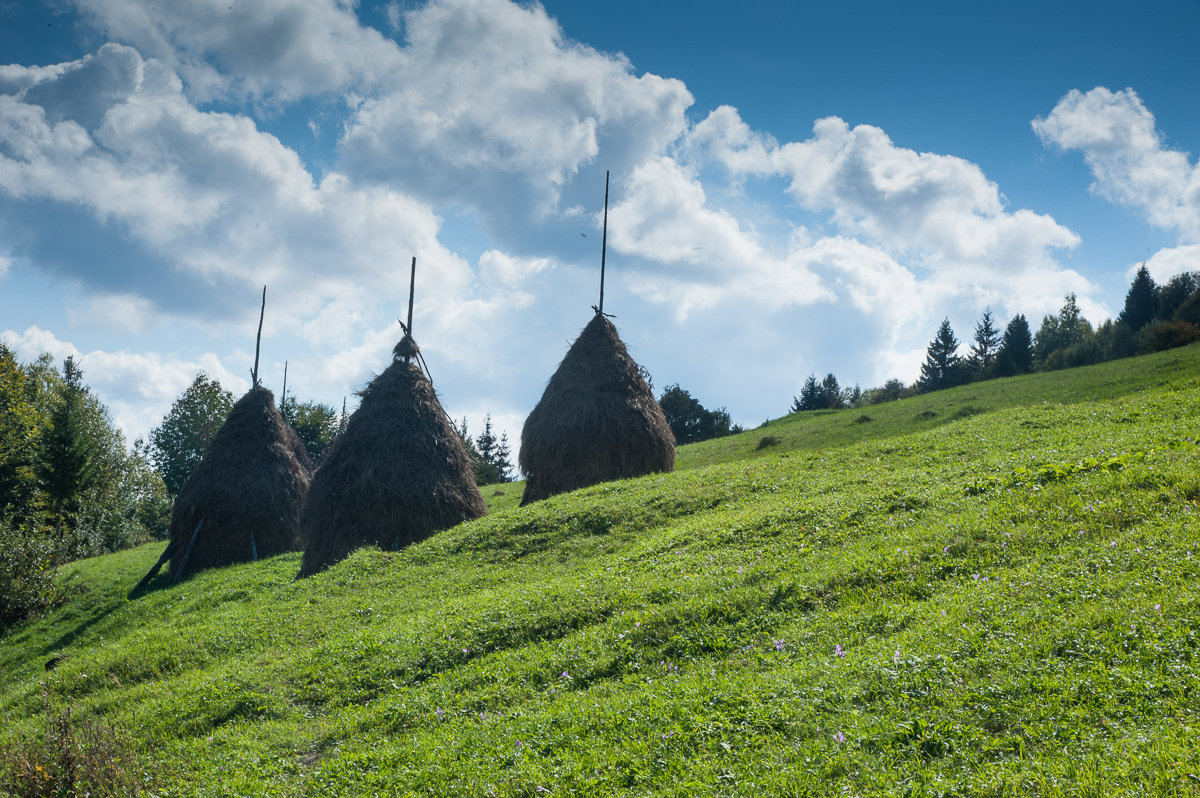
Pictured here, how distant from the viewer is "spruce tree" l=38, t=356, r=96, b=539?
32.3 m

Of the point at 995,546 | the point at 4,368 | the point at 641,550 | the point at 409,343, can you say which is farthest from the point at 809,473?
the point at 4,368

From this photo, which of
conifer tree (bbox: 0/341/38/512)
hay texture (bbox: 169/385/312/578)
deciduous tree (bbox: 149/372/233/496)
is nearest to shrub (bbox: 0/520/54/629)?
→ hay texture (bbox: 169/385/312/578)

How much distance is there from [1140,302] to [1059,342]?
40.6 ft

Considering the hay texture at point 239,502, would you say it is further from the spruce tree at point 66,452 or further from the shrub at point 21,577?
the spruce tree at point 66,452

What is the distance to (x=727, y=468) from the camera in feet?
57.1

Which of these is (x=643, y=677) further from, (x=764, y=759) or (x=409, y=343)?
(x=409, y=343)

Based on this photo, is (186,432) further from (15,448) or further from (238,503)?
(238,503)

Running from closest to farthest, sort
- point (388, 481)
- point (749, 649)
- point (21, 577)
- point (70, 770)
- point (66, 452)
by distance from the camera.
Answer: point (70, 770) < point (749, 649) < point (388, 481) < point (21, 577) < point (66, 452)

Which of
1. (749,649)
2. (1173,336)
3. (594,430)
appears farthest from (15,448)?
(1173,336)

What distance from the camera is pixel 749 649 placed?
7.41 m

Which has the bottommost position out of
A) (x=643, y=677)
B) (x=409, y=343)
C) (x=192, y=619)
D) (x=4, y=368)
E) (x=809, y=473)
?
(x=192, y=619)

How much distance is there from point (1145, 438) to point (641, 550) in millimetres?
9574

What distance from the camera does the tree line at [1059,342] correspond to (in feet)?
165

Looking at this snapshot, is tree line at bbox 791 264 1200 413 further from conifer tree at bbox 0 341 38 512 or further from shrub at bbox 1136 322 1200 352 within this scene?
conifer tree at bbox 0 341 38 512
